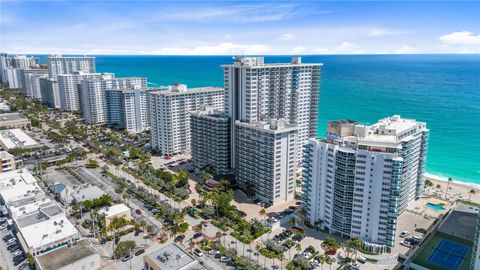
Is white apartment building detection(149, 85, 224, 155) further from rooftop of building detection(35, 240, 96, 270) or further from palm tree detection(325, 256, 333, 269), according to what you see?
palm tree detection(325, 256, 333, 269)

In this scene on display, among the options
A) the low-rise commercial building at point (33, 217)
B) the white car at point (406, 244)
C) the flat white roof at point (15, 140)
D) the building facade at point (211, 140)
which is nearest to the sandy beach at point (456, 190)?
the white car at point (406, 244)

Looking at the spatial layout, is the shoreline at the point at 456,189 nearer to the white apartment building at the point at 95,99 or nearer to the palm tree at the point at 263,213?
the palm tree at the point at 263,213

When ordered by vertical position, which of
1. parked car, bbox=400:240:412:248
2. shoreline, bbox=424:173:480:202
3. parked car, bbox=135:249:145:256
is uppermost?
shoreline, bbox=424:173:480:202

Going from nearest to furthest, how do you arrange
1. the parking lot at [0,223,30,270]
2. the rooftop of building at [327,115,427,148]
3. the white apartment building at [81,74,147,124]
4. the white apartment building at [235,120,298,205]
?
the parking lot at [0,223,30,270] → the rooftop of building at [327,115,427,148] → the white apartment building at [235,120,298,205] → the white apartment building at [81,74,147,124]

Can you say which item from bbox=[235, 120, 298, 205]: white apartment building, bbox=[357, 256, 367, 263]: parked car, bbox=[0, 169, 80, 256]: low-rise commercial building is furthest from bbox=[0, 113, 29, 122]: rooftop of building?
bbox=[357, 256, 367, 263]: parked car

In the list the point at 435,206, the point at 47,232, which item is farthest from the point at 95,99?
the point at 435,206

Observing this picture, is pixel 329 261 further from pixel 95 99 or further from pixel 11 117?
pixel 11 117

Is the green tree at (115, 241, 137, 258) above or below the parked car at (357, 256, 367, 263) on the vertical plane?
above
